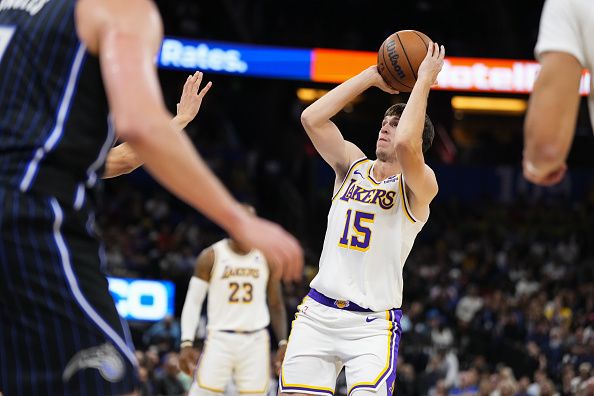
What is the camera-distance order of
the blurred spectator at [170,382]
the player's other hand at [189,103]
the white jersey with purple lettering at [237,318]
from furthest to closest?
the blurred spectator at [170,382] → the white jersey with purple lettering at [237,318] → the player's other hand at [189,103]

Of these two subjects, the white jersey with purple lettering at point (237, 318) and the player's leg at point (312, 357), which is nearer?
the player's leg at point (312, 357)

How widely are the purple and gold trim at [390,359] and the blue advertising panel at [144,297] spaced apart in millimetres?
13321

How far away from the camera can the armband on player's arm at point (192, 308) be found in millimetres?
9703

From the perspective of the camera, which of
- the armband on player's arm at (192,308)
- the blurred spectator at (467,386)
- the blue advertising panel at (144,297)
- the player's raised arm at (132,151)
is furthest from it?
the blue advertising panel at (144,297)

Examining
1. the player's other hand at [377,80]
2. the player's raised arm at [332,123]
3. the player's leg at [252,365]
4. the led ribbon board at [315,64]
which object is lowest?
the player's leg at [252,365]

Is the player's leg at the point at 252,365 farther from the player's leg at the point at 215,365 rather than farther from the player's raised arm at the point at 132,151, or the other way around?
the player's raised arm at the point at 132,151

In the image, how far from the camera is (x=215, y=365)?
396 inches

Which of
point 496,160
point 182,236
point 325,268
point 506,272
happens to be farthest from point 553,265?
point 325,268

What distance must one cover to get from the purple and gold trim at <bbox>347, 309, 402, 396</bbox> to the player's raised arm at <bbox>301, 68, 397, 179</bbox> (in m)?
1.01

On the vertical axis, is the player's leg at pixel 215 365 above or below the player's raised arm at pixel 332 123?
below

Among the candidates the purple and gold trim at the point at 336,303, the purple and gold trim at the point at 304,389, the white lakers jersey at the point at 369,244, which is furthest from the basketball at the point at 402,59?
the purple and gold trim at the point at 304,389

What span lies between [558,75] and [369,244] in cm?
314

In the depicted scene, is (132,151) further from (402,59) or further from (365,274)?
(402,59)

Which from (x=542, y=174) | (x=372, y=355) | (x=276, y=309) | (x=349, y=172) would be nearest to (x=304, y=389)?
(x=372, y=355)
